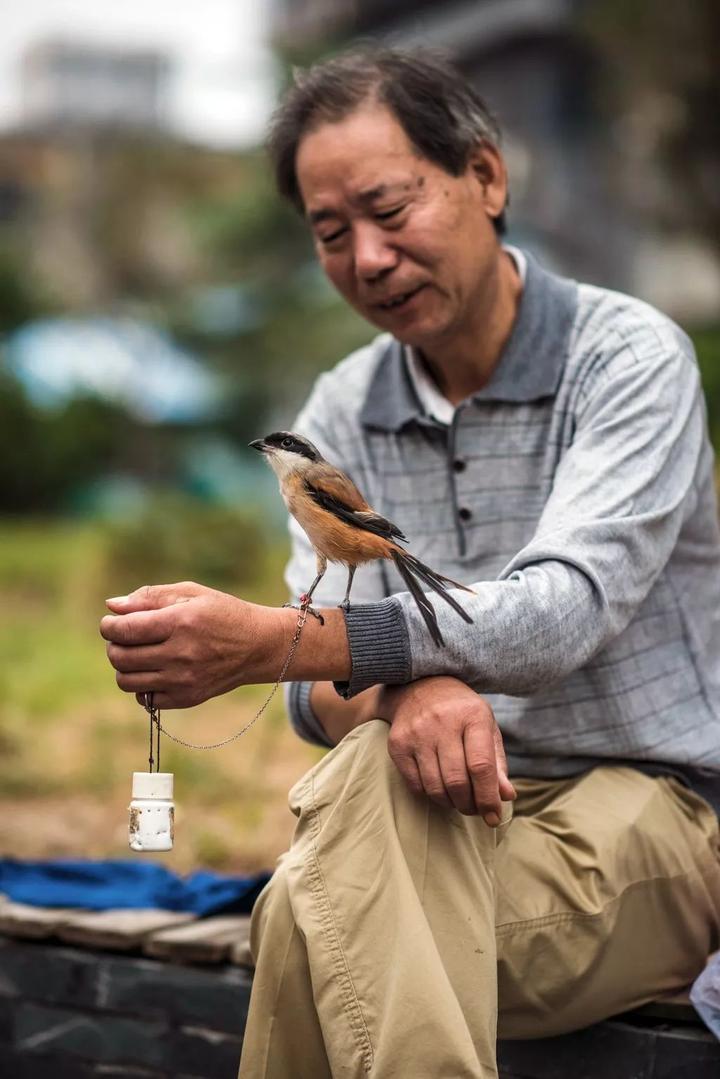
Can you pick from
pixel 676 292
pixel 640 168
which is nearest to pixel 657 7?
pixel 640 168

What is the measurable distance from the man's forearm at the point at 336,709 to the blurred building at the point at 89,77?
4958cm

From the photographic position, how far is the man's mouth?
99.3 inches

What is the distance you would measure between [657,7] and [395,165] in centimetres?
704

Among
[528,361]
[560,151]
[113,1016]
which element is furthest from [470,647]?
[560,151]

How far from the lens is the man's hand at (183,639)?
189 cm

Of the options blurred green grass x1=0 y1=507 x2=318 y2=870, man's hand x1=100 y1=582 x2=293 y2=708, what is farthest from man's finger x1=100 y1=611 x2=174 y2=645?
blurred green grass x1=0 y1=507 x2=318 y2=870

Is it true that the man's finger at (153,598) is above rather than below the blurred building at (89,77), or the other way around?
below

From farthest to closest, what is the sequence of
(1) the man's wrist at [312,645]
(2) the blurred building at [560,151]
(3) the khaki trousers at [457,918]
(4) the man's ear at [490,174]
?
1. (2) the blurred building at [560,151]
2. (4) the man's ear at [490,174]
3. (1) the man's wrist at [312,645]
4. (3) the khaki trousers at [457,918]

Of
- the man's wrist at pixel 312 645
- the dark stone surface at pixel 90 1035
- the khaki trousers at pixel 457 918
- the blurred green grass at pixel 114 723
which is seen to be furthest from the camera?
the blurred green grass at pixel 114 723

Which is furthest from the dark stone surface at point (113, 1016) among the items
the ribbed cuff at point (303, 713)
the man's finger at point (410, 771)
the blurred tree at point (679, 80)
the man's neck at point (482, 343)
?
the blurred tree at point (679, 80)

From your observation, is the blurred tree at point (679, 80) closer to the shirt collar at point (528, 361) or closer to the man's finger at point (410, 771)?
the shirt collar at point (528, 361)

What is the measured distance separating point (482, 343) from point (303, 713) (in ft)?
2.58

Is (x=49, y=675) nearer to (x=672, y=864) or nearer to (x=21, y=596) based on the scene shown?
(x=21, y=596)

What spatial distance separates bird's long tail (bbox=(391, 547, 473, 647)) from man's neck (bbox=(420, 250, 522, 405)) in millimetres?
672
